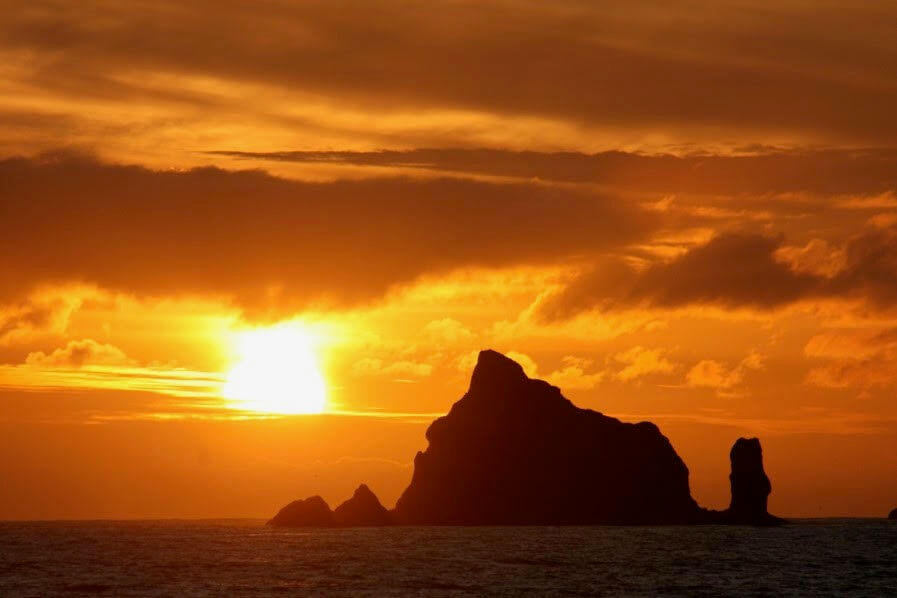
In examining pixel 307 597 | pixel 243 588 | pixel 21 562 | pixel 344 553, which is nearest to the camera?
pixel 307 597

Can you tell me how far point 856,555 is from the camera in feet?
645

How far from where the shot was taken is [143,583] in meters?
130

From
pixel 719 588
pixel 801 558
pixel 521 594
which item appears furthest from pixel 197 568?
pixel 801 558

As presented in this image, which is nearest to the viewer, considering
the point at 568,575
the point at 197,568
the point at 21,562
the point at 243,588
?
the point at 243,588

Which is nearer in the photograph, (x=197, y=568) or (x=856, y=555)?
(x=197, y=568)

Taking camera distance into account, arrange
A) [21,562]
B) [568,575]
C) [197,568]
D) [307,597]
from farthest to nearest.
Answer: [21,562]
[197,568]
[568,575]
[307,597]

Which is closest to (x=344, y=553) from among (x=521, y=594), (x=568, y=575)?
(x=568, y=575)

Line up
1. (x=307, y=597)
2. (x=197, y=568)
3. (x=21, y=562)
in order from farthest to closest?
(x=21, y=562) → (x=197, y=568) → (x=307, y=597)

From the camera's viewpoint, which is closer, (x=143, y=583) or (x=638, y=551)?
(x=143, y=583)

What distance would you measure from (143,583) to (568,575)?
45.7m

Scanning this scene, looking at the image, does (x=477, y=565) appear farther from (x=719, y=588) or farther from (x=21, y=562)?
(x=21, y=562)

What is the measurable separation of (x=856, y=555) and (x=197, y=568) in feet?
334

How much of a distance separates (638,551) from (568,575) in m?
56.7

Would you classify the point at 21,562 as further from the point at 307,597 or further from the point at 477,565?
the point at 307,597
